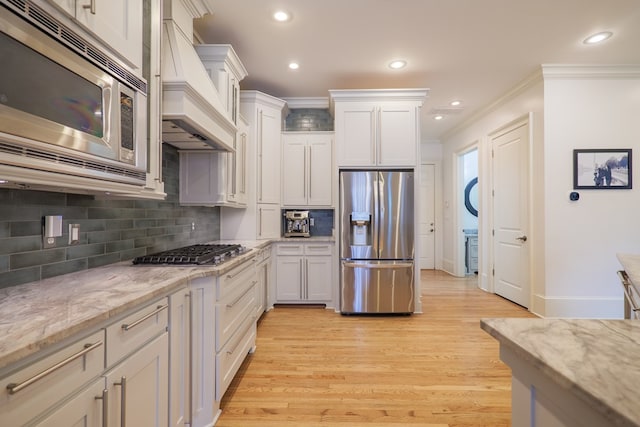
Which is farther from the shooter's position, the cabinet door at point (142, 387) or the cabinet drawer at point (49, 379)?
the cabinet door at point (142, 387)

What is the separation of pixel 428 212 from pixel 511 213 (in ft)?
7.74

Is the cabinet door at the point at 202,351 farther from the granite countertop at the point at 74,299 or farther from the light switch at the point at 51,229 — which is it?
the light switch at the point at 51,229

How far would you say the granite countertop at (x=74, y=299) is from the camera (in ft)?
2.34

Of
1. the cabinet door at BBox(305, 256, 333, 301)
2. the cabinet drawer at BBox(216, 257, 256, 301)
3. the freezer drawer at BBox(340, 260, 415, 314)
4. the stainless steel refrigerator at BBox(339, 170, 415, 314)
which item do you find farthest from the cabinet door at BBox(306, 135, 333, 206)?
the cabinet drawer at BBox(216, 257, 256, 301)

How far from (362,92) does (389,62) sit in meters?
0.45

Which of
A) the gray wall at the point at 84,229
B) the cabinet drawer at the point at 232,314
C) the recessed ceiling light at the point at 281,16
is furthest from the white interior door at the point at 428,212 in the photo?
the gray wall at the point at 84,229

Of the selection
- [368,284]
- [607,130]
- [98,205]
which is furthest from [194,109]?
[607,130]

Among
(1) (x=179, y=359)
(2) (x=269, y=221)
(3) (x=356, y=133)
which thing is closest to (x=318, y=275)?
(2) (x=269, y=221)

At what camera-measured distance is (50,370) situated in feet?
2.42

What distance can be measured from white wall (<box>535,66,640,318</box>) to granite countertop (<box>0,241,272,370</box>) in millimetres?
3624

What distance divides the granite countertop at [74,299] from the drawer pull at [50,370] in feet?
0.22

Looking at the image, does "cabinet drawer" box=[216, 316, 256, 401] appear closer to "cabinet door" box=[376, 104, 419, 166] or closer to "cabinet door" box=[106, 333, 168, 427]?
"cabinet door" box=[106, 333, 168, 427]

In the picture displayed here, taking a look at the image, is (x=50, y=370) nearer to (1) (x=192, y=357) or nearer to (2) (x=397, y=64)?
(1) (x=192, y=357)

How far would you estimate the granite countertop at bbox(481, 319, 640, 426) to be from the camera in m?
0.46
